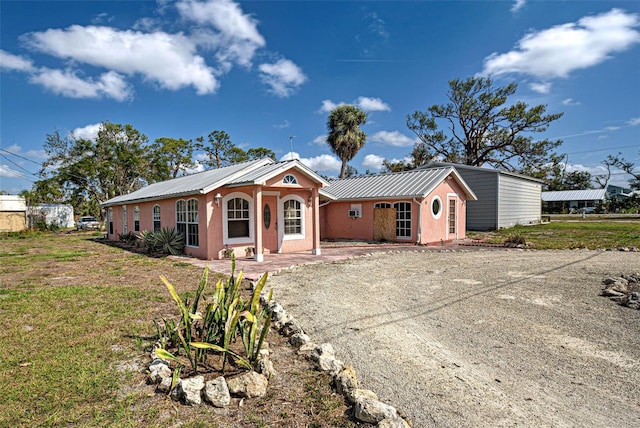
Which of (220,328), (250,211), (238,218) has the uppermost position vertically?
(250,211)

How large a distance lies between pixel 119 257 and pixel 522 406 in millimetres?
13557

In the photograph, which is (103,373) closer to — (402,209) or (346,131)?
(402,209)

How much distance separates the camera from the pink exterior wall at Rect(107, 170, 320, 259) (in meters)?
11.8

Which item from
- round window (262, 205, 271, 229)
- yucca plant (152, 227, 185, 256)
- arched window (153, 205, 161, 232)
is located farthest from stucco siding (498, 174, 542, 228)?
arched window (153, 205, 161, 232)

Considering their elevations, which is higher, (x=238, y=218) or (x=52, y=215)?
(x=52, y=215)

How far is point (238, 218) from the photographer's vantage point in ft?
41.4

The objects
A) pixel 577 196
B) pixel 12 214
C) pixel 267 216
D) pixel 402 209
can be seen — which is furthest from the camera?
pixel 577 196

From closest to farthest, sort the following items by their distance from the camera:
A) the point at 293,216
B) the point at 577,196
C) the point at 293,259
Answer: the point at 293,259
the point at 293,216
the point at 577,196

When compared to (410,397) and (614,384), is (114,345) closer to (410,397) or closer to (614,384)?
(410,397)

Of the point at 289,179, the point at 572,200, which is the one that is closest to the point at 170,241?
the point at 289,179

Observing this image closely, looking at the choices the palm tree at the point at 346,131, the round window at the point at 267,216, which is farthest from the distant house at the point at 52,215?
the round window at the point at 267,216

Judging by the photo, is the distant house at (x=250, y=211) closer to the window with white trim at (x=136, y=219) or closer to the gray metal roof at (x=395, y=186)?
the gray metal roof at (x=395, y=186)

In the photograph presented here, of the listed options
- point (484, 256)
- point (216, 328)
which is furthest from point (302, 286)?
point (484, 256)

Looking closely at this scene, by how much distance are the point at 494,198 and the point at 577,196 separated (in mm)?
36332
